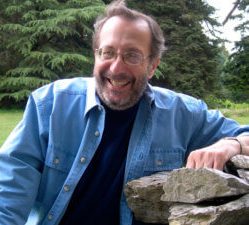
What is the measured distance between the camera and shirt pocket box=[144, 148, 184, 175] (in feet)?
7.50

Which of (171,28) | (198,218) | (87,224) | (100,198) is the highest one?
(198,218)

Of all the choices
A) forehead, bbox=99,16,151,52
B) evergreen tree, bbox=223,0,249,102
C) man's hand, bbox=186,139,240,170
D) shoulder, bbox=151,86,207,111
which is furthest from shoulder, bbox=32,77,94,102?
evergreen tree, bbox=223,0,249,102

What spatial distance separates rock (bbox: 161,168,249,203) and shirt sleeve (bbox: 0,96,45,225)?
0.69m

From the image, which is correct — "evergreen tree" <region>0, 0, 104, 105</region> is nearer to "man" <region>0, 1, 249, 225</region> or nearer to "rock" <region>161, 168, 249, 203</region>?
"man" <region>0, 1, 249, 225</region>

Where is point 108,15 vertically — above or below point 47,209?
above

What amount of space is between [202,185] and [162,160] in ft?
1.96

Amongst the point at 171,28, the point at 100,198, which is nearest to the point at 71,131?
the point at 100,198

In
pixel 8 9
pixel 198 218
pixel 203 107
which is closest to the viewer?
pixel 198 218

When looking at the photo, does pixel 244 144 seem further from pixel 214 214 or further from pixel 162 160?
pixel 214 214

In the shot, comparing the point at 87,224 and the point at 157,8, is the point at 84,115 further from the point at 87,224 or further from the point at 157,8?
the point at 157,8

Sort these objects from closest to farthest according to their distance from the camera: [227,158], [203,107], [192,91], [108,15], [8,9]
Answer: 1. [227,158]
2. [108,15]
3. [203,107]
4. [8,9]
5. [192,91]

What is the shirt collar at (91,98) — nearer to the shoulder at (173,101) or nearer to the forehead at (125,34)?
the forehead at (125,34)

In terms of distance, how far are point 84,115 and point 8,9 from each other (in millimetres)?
13527

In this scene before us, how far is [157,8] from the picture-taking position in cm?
1655
